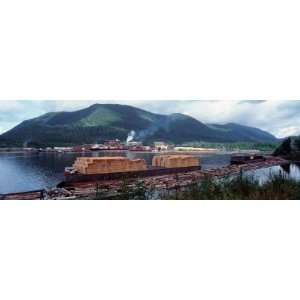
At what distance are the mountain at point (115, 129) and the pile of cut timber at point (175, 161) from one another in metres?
0.14

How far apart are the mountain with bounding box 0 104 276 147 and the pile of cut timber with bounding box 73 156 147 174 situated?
17 centimetres

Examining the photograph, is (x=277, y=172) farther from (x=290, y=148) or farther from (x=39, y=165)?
(x=39, y=165)

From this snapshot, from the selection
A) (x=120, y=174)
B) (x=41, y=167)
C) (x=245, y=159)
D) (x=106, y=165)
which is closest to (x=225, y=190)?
(x=245, y=159)

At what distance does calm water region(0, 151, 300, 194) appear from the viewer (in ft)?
9.61

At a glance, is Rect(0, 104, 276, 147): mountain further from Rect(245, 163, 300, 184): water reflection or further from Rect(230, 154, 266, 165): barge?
Rect(245, 163, 300, 184): water reflection

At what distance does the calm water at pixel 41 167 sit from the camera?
2.93 meters

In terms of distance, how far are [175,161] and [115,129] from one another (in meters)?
0.58

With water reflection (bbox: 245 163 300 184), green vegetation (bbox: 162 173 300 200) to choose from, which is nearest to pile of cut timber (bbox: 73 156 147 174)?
green vegetation (bbox: 162 173 300 200)

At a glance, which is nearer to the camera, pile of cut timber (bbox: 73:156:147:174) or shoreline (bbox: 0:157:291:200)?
shoreline (bbox: 0:157:291:200)

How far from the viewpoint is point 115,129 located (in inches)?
122
